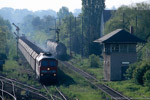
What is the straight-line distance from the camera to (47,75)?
108 ft

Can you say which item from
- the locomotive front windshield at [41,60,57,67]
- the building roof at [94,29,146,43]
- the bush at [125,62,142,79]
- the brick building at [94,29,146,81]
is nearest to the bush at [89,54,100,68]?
the brick building at [94,29,146,81]

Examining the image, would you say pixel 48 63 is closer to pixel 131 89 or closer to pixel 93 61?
pixel 131 89

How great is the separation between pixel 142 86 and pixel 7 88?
513 inches

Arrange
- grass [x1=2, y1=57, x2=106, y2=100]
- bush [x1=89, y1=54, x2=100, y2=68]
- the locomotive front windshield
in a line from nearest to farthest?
grass [x1=2, y1=57, x2=106, y2=100] < the locomotive front windshield < bush [x1=89, y1=54, x2=100, y2=68]

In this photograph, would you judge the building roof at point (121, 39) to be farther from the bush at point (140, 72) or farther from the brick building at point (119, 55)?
the bush at point (140, 72)

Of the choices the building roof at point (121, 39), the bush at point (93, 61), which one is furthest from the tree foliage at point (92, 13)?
the building roof at point (121, 39)

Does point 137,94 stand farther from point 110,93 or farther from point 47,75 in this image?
point 47,75

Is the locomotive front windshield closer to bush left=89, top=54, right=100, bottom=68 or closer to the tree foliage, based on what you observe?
bush left=89, top=54, right=100, bottom=68

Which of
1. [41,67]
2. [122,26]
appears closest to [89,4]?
[122,26]

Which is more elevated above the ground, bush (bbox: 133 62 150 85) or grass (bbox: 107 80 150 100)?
bush (bbox: 133 62 150 85)

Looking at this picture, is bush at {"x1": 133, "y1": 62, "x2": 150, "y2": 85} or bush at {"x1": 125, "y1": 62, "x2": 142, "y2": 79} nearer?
bush at {"x1": 133, "y1": 62, "x2": 150, "y2": 85}

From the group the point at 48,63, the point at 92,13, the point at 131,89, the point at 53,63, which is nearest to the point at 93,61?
the point at 53,63

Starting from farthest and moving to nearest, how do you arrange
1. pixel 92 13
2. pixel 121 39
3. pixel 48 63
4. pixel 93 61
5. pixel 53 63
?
pixel 92 13
pixel 93 61
pixel 121 39
pixel 53 63
pixel 48 63

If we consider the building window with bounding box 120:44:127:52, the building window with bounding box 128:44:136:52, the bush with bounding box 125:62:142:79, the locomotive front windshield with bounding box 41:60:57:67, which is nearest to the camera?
the locomotive front windshield with bounding box 41:60:57:67
